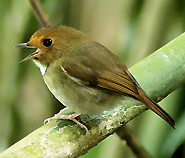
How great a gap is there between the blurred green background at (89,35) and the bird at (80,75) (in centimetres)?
68

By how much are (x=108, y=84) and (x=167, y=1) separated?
39.8 inches

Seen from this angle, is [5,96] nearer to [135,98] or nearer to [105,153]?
[105,153]

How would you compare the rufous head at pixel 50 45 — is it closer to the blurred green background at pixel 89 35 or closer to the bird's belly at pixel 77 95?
the bird's belly at pixel 77 95

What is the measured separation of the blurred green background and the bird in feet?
2.22

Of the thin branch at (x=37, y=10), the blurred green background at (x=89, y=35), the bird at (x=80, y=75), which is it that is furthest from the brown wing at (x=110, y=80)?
the blurred green background at (x=89, y=35)

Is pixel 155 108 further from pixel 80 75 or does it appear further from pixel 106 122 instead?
pixel 80 75

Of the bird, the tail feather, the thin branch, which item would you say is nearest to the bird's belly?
the bird

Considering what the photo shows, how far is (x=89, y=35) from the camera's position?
192cm

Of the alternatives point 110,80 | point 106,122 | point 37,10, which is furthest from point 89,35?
point 106,122

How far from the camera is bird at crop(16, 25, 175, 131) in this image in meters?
1.15

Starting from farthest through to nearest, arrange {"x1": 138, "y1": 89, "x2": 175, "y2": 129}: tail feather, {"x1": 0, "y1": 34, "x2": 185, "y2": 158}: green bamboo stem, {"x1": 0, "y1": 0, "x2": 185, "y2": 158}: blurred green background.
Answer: {"x1": 0, "y1": 0, "x2": 185, "y2": 158}: blurred green background < {"x1": 138, "y1": 89, "x2": 175, "y2": 129}: tail feather < {"x1": 0, "y1": 34, "x2": 185, "y2": 158}: green bamboo stem

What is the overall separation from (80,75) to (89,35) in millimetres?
826

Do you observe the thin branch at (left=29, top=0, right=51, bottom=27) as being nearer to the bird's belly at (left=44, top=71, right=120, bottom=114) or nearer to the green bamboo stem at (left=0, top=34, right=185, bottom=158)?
the bird's belly at (left=44, top=71, right=120, bottom=114)

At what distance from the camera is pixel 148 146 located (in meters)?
1.74
